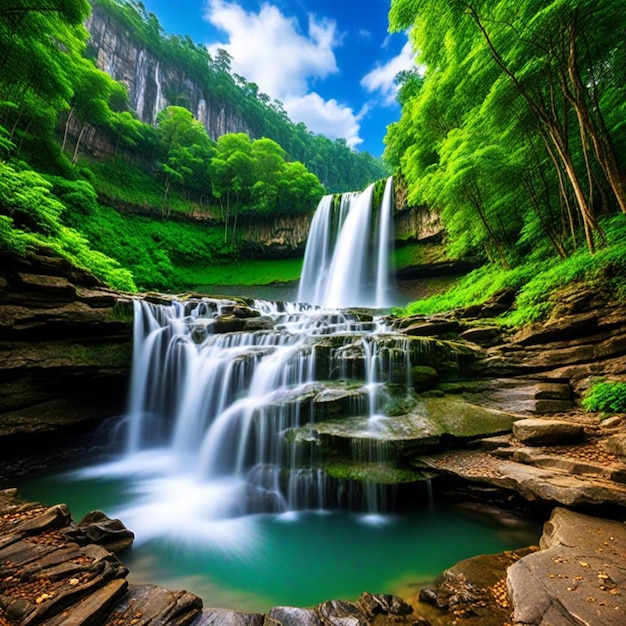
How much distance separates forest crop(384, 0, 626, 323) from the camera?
5609mm

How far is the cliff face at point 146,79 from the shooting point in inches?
1158

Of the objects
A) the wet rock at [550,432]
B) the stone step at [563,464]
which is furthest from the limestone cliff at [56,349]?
the wet rock at [550,432]

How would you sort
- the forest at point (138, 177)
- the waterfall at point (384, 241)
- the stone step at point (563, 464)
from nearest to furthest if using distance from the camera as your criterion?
the stone step at point (563, 464), the forest at point (138, 177), the waterfall at point (384, 241)

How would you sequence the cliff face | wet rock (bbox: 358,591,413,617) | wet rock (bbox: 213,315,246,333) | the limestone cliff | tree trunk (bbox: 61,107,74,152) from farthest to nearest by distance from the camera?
1. the cliff face
2. tree trunk (bbox: 61,107,74,152)
3. wet rock (bbox: 213,315,246,333)
4. the limestone cliff
5. wet rock (bbox: 358,591,413,617)

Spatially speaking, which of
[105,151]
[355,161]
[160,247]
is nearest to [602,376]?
[160,247]

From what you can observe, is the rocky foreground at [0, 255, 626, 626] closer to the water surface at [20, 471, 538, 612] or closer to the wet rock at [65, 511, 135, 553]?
the wet rock at [65, 511, 135, 553]

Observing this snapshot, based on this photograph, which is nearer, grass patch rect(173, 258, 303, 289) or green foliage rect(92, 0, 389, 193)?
grass patch rect(173, 258, 303, 289)

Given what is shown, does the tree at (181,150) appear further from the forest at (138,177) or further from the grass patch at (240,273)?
the grass patch at (240,273)

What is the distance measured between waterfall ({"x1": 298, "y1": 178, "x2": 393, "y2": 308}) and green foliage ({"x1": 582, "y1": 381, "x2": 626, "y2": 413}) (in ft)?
41.4

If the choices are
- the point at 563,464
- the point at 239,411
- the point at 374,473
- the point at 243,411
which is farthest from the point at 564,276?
the point at 239,411

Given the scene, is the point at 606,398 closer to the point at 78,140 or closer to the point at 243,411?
the point at 243,411

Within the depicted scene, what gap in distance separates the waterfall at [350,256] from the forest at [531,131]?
639 cm

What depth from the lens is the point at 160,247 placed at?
2194 centimetres

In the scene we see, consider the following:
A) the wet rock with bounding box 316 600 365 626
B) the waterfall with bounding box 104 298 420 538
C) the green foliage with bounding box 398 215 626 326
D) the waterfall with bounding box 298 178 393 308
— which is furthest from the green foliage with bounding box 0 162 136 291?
the waterfall with bounding box 298 178 393 308
